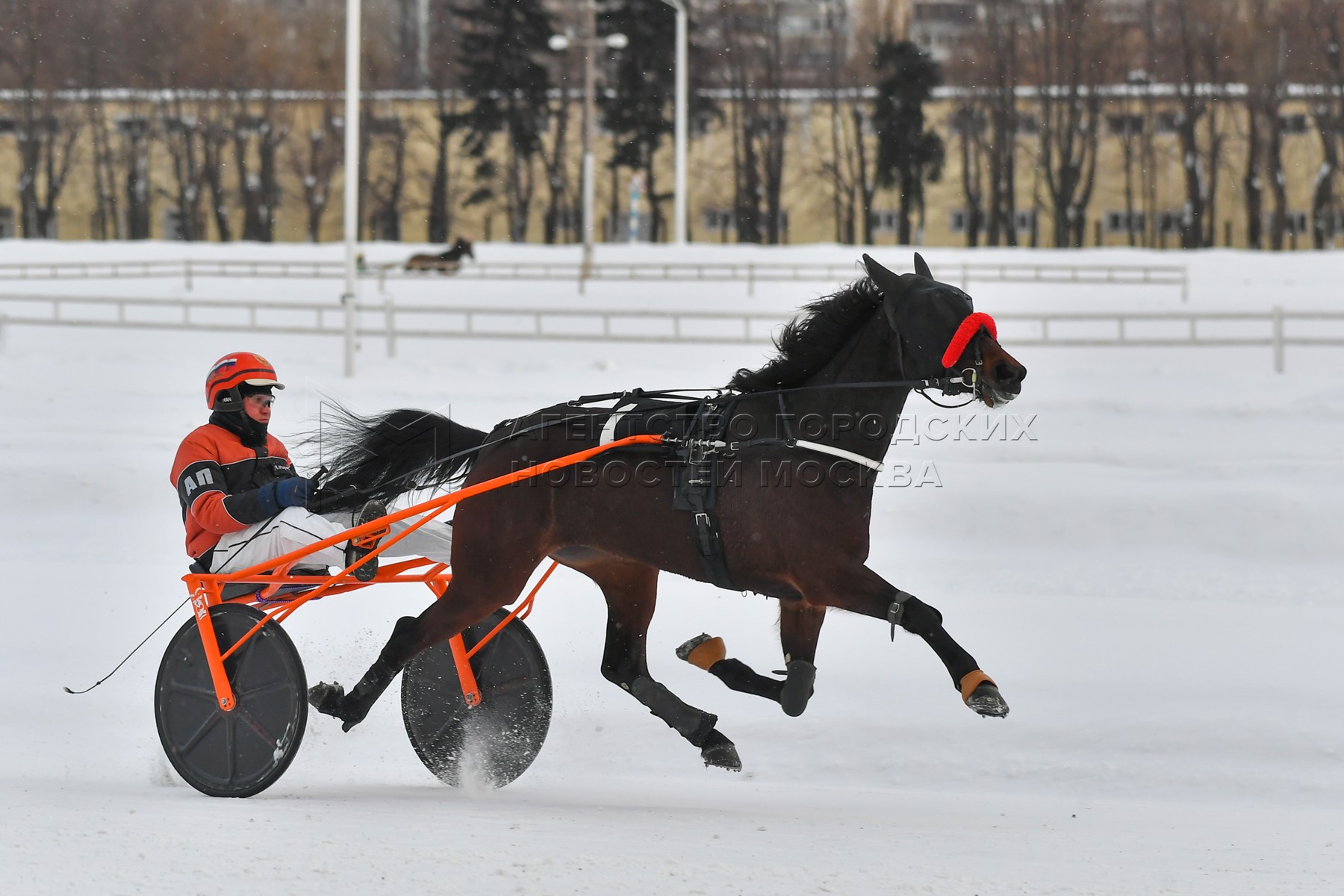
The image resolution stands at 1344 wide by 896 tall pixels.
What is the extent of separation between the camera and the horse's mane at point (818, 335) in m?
5.12

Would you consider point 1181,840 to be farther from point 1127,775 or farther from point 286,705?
point 286,705

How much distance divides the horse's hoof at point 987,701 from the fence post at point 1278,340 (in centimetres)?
1349

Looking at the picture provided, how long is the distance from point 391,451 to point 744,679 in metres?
1.65

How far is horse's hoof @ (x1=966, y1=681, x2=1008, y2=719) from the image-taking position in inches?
175

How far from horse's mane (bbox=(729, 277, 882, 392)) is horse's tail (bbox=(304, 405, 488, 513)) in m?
1.21

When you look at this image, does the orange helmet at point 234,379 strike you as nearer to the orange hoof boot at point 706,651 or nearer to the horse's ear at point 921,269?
the orange hoof boot at point 706,651

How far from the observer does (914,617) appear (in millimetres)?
4707

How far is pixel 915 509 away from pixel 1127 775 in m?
4.58

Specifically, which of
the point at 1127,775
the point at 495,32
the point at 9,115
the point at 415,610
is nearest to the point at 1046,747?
the point at 1127,775

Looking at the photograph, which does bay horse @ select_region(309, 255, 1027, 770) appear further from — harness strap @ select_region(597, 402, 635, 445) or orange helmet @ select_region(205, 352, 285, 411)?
Answer: orange helmet @ select_region(205, 352, 285, 411)

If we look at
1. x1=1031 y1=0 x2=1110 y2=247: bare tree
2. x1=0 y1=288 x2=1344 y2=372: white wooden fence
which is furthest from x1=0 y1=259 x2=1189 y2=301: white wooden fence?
x1=1031 y1=0 x2=1110 y2=247: bare tree

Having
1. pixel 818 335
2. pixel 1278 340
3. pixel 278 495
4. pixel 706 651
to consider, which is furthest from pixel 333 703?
pixel 1278 340

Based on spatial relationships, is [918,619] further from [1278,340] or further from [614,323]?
[614,323]

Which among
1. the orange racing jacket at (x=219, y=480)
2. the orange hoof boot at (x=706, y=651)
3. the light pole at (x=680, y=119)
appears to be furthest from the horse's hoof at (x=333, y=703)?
the light pole at (x=680, y=119)
